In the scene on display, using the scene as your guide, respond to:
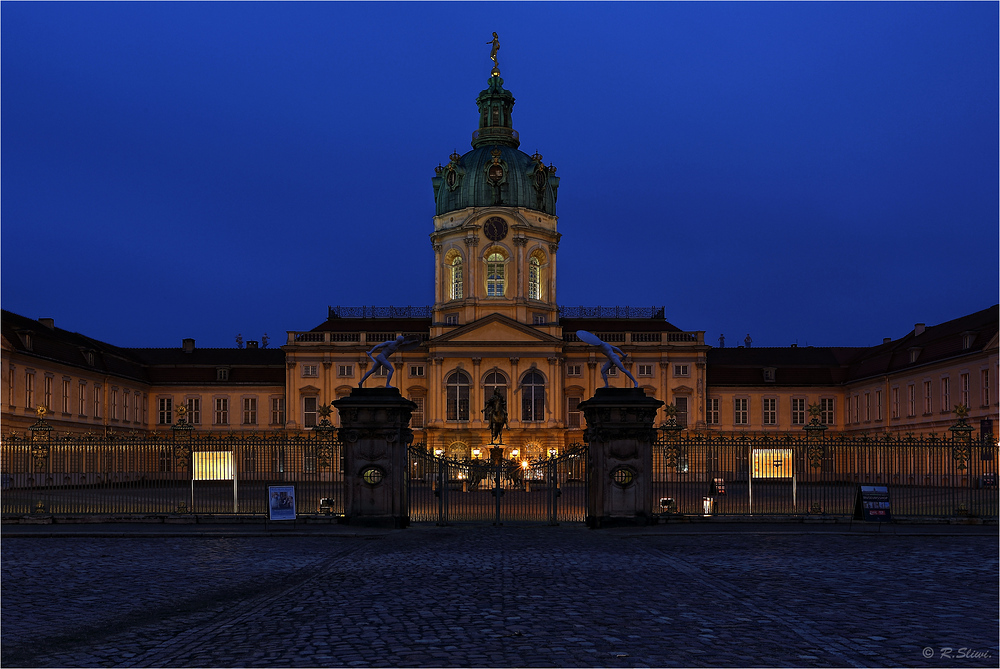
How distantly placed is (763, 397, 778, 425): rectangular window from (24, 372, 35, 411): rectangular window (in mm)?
54056

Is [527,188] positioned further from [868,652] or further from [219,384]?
[868,652]

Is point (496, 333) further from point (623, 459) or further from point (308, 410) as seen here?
point (623, 459)

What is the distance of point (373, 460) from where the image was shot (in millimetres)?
24469

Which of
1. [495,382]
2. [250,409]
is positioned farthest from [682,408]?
[250,409]

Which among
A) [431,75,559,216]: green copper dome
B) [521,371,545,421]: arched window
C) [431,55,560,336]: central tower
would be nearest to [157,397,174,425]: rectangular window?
[431,55,560,336]: central tower

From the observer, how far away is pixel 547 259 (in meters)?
83.8

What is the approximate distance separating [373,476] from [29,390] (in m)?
45.7

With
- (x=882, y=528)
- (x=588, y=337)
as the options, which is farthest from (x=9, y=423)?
(x=882, y=528)

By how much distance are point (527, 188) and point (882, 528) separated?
202 ft

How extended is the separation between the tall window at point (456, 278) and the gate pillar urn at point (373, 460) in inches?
2324

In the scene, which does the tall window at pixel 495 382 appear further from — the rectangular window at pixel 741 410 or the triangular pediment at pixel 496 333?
the rectangular window at pixel 741 410

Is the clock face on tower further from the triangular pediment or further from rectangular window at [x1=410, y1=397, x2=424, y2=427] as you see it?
rectangular window at [x1=410, y1=397, x2=424, y2=427]

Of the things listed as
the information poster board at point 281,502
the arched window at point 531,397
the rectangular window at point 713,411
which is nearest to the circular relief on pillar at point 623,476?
the information poster board at point 281,502

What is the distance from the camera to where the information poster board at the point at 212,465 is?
27388 millimetres
